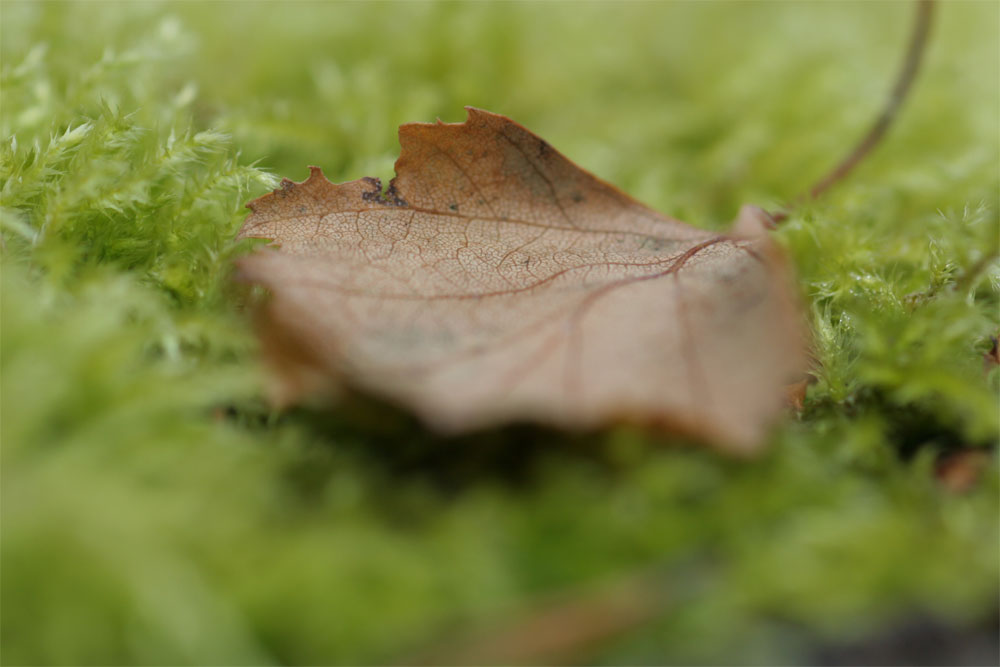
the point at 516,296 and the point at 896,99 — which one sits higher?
the point at 896,99

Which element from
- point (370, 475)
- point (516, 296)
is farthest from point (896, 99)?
point (370, 475)

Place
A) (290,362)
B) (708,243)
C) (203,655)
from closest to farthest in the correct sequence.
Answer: (203,655) → (290,362) → (708,243)

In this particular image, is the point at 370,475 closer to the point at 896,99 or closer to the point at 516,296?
the point at 516,296

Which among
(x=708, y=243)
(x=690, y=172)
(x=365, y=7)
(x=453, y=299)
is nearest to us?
(x=453, y=299)

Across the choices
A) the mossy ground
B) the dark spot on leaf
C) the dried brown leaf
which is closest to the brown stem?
the mossy ground

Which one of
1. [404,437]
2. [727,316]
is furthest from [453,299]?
[727,316]

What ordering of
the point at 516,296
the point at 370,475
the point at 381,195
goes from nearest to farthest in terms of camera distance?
1. the point at 370,475
2. the point at 516,296
3. the point at 381,195

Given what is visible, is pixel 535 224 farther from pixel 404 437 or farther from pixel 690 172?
pixel 690 172

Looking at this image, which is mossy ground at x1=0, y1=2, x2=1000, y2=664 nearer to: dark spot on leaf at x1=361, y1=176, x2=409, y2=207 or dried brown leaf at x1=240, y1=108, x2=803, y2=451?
dried brown leaf at x1=240, y1=108, x2=803, y2=451

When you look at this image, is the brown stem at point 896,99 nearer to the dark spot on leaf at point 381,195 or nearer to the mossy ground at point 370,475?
the mossy ground at point 370,475
